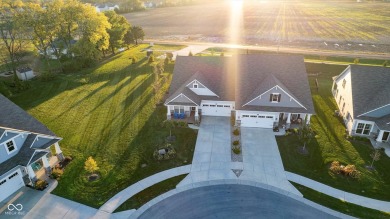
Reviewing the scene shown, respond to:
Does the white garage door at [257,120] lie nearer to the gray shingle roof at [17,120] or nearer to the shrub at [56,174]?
the shrub at [56,174]

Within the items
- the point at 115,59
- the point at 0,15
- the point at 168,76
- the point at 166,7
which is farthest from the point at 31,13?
the point at 166,7

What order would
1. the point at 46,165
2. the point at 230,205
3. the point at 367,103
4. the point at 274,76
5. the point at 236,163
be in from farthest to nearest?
the point at 274,76
the point at 367,103
the point at 236,163
the point at 46,165
the point at 230,205

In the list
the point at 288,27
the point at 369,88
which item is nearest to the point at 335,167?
the point at 369,88

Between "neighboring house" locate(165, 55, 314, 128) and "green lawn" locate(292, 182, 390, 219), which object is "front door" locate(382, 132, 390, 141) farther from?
"green lawn" locate(292, 182, 390, 219)

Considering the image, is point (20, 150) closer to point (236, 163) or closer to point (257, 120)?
point (236, 163)

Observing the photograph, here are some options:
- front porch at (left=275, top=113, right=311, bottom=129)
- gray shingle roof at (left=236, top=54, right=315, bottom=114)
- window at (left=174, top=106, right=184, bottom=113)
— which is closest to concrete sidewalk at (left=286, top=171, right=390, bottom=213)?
front porch at (left=275, top=113, right=311, bottom=129)

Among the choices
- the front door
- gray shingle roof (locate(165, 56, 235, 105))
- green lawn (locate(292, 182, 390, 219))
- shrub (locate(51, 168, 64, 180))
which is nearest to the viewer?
green lawn (locate(292, 182, 390, 219))
